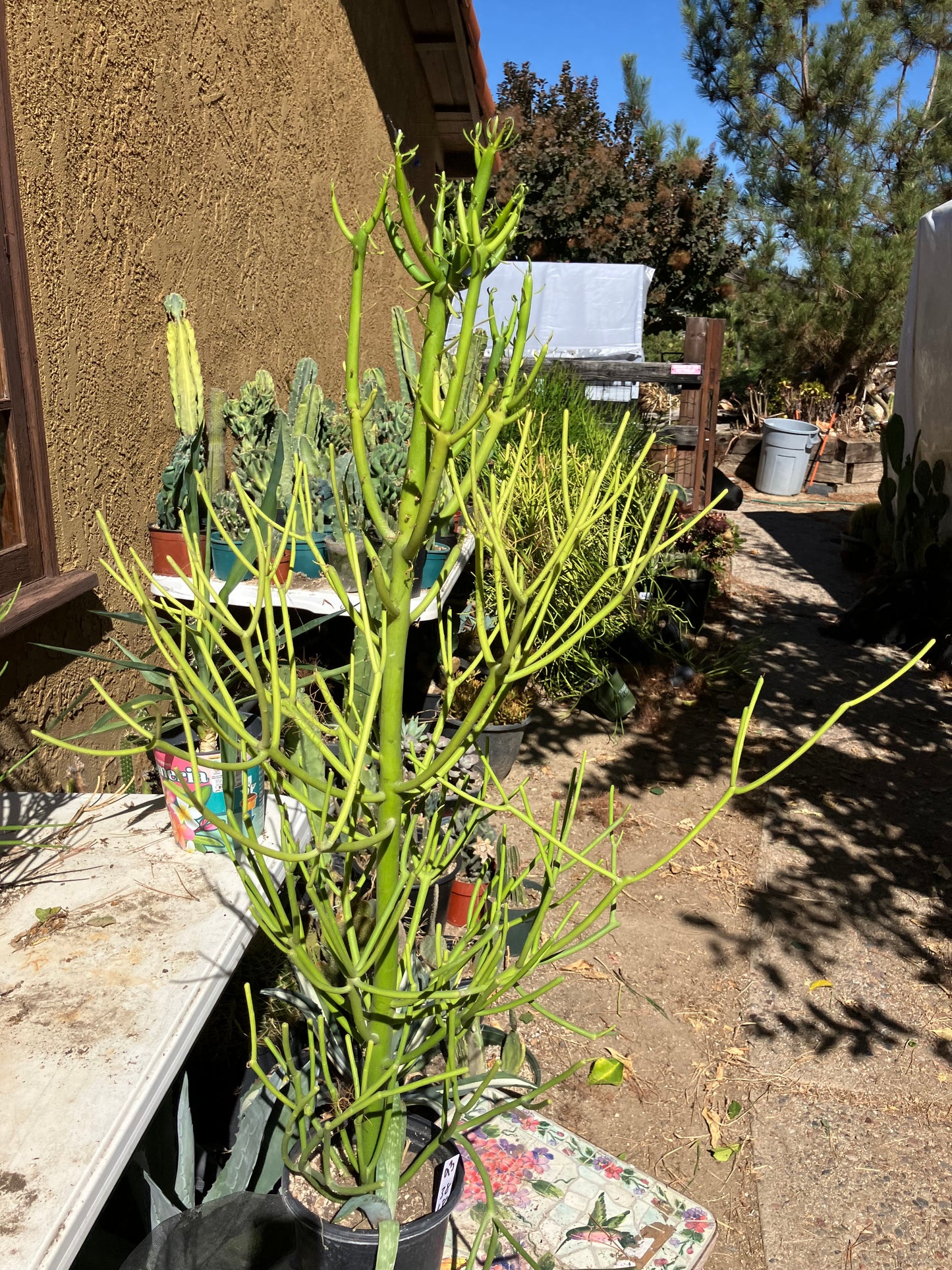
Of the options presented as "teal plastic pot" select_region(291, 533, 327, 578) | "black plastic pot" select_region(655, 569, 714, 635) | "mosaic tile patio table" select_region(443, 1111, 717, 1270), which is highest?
"teal plastic pot" select_region(291, 533, 327, 578)

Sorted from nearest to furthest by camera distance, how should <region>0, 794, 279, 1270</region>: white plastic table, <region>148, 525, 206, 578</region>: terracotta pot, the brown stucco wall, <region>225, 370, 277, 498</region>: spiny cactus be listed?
<region>0, 794, 279, 1270</region>: white plastic table, the brown stucco wall, <region>148, 525, 206, 578</region>: terracotta pot, <region>225, 370, 277, 498</region>: spiny cactus

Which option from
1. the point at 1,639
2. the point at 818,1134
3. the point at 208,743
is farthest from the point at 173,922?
the point at 818,1134

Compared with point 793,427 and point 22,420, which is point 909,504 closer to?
point 793,427

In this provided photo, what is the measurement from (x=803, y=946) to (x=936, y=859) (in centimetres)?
98

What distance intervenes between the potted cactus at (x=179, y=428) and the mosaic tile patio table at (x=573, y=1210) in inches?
82.4

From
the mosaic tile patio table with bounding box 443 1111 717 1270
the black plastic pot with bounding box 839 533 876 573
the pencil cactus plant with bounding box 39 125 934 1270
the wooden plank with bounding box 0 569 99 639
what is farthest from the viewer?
the black plastic pot with bounding box 839 533 876 573

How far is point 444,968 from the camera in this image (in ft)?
4.38

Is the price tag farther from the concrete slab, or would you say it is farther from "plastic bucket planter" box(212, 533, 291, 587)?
"plastic bucket planter" box(212, 533, 291, 587)

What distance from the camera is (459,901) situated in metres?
3.47

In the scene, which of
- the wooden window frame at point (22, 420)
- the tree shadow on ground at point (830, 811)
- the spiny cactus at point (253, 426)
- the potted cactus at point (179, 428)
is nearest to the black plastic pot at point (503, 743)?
the tree shadow on ground at point (830, 811)

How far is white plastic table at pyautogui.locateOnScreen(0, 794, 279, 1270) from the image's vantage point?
1332 millimetres

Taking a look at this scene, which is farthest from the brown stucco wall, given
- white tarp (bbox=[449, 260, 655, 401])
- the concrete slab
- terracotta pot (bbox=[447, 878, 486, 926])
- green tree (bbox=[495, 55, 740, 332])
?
green tree (bbox=[495, 55, 740, 332])

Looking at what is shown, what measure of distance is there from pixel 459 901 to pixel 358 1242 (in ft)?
6.16

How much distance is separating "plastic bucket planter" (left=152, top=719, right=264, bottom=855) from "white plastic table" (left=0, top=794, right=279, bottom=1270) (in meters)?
0.04
